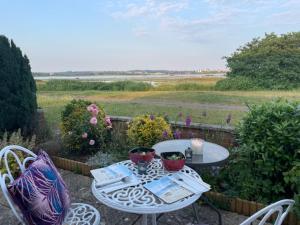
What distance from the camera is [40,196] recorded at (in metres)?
1.36

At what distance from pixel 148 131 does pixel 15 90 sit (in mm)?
2179

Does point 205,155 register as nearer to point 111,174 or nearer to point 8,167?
point 111,174

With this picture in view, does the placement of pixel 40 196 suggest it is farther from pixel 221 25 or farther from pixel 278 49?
pixel 278 49

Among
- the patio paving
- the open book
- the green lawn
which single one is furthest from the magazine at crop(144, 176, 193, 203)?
the green lawn

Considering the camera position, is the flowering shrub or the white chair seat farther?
the flowering shrub

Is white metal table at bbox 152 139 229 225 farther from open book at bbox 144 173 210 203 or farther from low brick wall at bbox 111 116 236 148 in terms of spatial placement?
low brick wall at bbox 111 116 236 148

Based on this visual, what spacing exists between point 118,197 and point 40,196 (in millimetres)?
438

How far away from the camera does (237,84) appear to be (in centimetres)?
1487

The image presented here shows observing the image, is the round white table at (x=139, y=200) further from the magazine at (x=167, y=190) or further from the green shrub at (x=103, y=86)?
the green shrub at (x=103, y=86)

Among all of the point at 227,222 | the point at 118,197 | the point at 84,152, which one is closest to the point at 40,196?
the point at 118,197

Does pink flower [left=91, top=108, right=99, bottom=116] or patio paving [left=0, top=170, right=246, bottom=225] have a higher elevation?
pink flower [left=91, top=108, right=99, bottom=116]

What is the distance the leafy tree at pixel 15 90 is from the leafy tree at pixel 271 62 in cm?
1395

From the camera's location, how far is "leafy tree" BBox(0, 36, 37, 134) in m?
3.74

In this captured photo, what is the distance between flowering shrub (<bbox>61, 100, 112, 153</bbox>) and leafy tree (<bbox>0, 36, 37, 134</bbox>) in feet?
1.96
